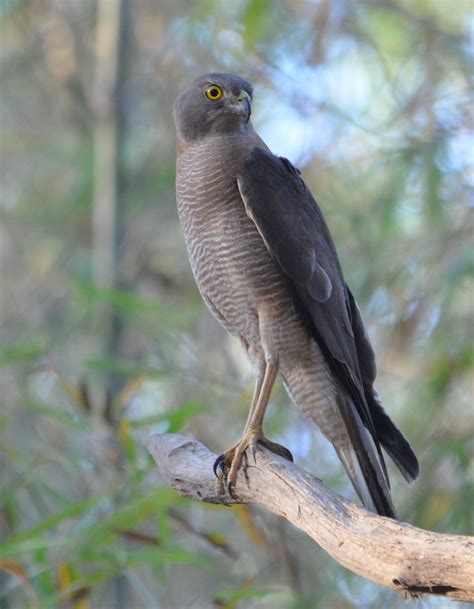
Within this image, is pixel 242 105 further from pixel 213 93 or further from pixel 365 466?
pixel 365 466

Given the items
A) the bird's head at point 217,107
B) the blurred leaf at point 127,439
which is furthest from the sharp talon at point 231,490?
the bird's head at point 217,107

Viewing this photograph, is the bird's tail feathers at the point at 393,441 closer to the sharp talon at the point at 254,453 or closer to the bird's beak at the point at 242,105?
the sharp talon at the point at 254,453

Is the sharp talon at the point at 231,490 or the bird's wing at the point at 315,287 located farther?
the bird's wing at the point at 315,287

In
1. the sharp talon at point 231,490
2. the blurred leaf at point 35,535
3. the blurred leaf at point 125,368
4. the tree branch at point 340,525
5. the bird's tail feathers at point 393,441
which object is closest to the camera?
the tree branch at point 340,525

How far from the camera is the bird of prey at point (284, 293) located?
12.0ft

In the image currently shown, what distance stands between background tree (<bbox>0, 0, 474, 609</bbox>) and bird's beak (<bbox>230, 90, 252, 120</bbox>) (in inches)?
48.9

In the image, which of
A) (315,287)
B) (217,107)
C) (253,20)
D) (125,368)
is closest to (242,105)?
(217,107)

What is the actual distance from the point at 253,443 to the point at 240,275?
2.07ft

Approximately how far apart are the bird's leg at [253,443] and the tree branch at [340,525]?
0.03 m

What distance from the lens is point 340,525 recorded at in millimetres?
2752

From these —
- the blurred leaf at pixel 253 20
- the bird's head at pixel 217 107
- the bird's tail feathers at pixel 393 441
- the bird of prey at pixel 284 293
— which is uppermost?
the blurred leaf at pixel 253 20

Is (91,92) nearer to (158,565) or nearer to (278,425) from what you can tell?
(278,425)

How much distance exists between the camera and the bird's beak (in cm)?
392

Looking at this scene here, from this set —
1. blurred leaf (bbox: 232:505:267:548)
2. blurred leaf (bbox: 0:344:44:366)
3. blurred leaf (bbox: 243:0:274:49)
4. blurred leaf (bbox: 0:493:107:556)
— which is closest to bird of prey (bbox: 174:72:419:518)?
blurred leaf (bbox: 232:505:267:548)
